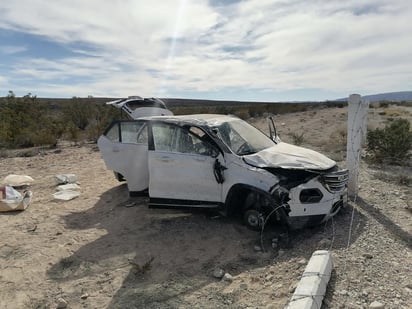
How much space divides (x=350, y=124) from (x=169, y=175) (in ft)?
10.0

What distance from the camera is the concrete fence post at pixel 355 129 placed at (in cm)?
564

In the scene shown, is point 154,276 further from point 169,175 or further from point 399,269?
point 399,269

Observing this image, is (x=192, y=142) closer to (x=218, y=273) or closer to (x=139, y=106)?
(x=218, y=273)

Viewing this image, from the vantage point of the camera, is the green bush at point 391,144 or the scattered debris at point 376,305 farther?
the green bush at point 391,144

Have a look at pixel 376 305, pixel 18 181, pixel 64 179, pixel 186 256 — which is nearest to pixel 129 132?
pixel 64 179

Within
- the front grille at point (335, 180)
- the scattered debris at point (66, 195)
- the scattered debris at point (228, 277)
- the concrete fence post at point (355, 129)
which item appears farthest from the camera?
the scattered debris at point (66, 195)

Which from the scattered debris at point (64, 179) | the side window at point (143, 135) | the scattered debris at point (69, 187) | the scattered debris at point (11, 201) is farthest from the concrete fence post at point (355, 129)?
the scattered debris at point (64, 179)

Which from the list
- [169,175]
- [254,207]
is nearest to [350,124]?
[254,207]

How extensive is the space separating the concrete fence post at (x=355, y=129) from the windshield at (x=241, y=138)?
4.23 ft

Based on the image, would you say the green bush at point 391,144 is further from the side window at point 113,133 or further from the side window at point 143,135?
the side window at point 113,133

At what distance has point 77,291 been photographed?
4129 millimetres

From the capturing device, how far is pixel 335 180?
4.93 m

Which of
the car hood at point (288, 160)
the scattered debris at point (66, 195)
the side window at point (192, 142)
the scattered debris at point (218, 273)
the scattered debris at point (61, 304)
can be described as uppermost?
the side window at point (192, 142)

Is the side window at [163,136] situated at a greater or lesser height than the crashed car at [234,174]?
greater
